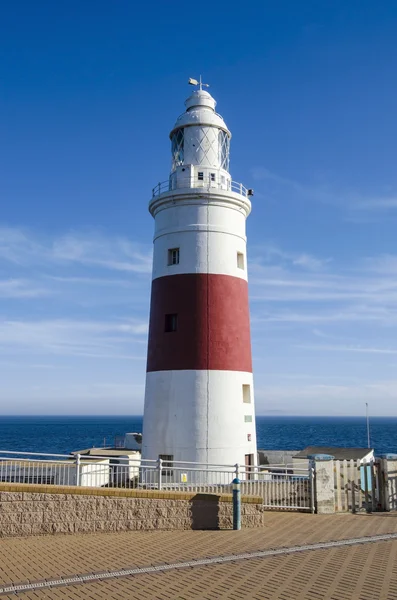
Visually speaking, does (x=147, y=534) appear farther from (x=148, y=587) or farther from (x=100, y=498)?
(x=148, y=587)

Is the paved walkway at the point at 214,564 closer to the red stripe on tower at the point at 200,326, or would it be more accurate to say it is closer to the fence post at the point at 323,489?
the fence post at the point at 323,489

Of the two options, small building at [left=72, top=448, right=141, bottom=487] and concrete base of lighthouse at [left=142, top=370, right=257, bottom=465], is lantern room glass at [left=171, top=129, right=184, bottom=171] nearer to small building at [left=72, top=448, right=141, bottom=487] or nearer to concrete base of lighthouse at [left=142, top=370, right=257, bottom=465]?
concrete base of lighthouse at [left=142, top=370, right=257, bottom=465]

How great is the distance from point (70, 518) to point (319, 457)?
7439 millimetres

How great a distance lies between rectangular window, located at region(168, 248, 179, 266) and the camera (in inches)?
796

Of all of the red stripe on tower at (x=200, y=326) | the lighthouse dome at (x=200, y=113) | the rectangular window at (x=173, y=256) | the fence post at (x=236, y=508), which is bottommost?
the fence post at (x=236, y=508)

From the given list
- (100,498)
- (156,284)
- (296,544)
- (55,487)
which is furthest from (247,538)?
(156,284)

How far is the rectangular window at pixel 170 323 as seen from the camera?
19.7m

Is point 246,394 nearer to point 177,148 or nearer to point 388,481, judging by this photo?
point 388,481

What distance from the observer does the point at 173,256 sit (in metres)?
20.4

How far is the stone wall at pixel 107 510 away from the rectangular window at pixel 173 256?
9.01m

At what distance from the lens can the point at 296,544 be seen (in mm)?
11906

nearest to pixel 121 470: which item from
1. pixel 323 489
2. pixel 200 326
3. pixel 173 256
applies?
pixel 200 326

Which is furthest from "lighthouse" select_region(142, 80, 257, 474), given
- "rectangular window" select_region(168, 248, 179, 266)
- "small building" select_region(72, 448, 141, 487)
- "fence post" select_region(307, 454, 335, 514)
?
"fence post" select_region(307, 454, 335, 514)

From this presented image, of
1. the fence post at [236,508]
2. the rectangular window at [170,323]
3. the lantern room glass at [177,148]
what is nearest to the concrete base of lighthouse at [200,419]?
the rectangular window at [170,323]
